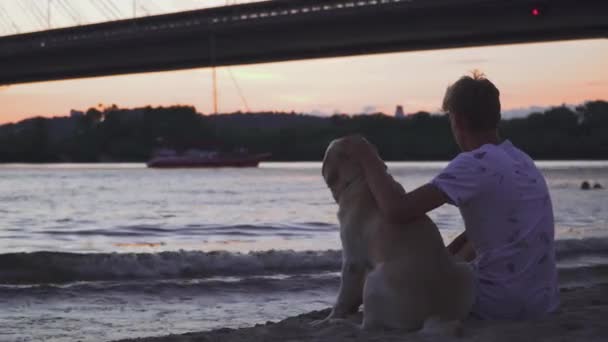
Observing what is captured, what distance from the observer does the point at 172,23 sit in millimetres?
44719

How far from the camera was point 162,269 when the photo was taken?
896 cm

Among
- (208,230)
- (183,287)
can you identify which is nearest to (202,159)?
(208,230)

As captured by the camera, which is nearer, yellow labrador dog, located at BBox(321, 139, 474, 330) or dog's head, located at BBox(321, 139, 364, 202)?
yellow labrador dog, located at BBox(321, 139, 474, 330)

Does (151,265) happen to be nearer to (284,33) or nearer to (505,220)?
(505,220)

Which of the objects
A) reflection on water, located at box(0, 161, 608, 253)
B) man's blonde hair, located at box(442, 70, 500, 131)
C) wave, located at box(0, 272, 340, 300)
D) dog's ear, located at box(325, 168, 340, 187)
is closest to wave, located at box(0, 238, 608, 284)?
wave, located at box(0, 272, 340, 300)

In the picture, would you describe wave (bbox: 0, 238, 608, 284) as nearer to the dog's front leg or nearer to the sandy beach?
the sandy beach

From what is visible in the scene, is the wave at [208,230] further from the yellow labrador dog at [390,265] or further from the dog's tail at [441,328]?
the dog's tail at [441,328]

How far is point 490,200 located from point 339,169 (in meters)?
0.64

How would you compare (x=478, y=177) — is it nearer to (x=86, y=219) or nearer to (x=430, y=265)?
(x=430, y=265)

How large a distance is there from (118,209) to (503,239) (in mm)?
18031

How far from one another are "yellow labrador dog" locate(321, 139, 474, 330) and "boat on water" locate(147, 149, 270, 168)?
6908cm

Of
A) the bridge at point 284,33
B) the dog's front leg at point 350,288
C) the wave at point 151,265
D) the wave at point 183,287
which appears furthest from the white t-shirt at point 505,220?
the bridge at point 284,33

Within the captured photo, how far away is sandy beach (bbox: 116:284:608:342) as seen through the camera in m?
3.59

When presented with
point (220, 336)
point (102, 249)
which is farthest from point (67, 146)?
point (220, 336)
